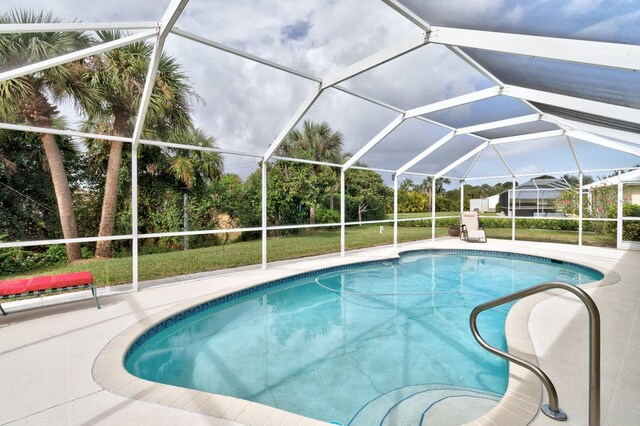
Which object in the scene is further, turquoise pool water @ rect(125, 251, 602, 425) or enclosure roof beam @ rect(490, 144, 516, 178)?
enclosure roof beam @ rect(490, 144, 516, 178)

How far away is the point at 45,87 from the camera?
6949 millimetres

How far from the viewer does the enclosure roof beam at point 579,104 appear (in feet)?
12.5

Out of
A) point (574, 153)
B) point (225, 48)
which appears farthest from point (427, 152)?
point (225, 48)

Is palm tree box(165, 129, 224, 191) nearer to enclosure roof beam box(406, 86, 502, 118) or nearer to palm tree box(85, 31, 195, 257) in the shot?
palm tree box(85, 31, 195, 257)

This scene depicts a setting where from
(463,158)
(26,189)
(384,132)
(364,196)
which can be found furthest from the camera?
(364,196)

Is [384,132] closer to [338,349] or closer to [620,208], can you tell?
[338,349]

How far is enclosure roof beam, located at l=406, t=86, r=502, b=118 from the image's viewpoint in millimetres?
6539

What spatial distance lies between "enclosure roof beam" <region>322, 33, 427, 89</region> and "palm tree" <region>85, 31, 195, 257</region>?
196 inches

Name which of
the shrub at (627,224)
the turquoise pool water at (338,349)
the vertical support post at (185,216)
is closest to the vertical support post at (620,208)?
the shrub at (627,224)

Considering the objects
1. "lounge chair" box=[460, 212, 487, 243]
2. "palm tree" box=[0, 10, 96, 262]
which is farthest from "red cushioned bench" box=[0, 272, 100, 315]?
"lounge chair" box=[460, 212, 487, 243]

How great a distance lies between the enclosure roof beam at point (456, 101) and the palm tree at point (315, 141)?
455 inches

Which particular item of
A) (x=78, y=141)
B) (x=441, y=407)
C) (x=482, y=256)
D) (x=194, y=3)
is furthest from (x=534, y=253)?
(x=78, y=141)

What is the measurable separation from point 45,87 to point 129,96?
5.50 ft

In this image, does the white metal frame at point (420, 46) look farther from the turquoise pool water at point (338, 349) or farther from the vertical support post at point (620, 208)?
the vertical support post at point (620, 208)
